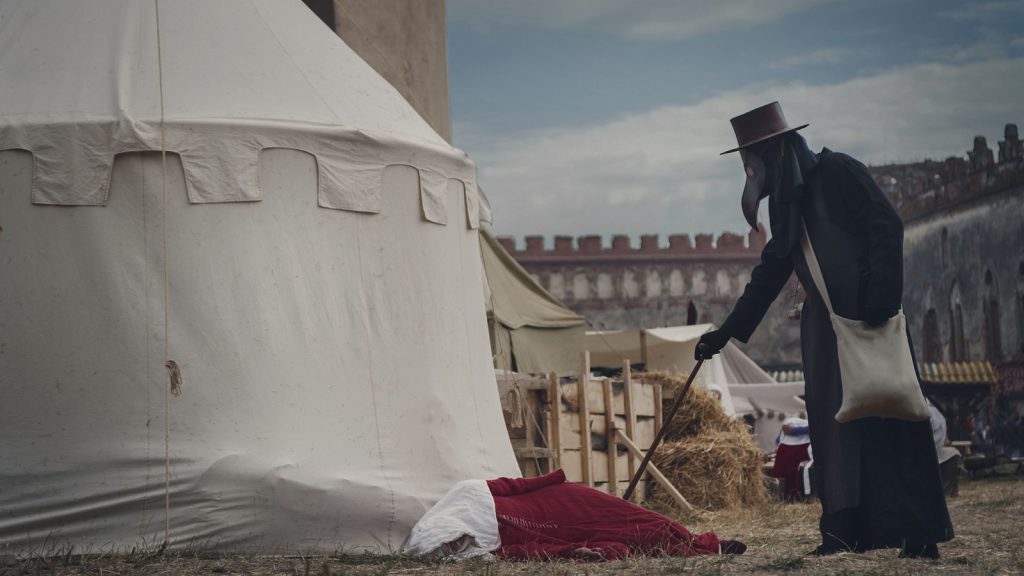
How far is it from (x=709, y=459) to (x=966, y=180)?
79.9 feet

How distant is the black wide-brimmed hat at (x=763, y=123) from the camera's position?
197 inches

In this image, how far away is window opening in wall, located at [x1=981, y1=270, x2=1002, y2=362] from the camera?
29781 mm

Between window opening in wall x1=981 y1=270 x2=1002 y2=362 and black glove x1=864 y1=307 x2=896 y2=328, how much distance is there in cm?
2658

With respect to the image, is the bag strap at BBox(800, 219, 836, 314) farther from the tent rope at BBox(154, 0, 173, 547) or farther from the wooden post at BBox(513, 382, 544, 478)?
the wooden post at BBox(513, 382, 544, 478)

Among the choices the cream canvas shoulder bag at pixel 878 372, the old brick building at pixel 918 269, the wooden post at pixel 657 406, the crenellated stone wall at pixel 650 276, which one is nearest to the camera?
the cream canvas shoulder bag at pixel 878 372

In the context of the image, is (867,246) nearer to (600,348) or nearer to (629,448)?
(629,448)

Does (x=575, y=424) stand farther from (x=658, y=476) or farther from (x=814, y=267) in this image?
(x=814, y=267)

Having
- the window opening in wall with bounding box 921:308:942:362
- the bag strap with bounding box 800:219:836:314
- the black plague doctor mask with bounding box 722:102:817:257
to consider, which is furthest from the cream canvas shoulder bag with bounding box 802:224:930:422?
the window opening in wall with bounding box 921:308:942:362

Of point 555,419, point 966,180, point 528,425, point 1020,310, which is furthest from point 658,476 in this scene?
point 966,180

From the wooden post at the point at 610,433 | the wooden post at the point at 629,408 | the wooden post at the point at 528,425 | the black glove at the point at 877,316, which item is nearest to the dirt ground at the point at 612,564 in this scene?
the black glove at the point at 877,316

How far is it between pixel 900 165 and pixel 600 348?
25749 millimetres

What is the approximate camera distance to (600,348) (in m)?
17.2

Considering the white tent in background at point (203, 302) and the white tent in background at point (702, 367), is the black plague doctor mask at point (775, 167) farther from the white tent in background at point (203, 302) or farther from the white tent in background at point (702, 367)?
the white tent in background at point (702, 367)

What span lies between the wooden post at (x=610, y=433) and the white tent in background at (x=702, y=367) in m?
5.56
